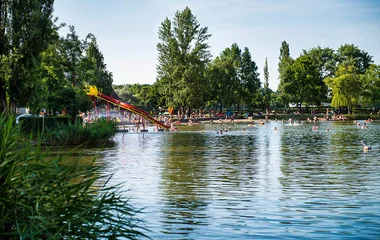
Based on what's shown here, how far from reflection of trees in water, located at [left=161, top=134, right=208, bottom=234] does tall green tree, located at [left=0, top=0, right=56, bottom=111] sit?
37.1 feet

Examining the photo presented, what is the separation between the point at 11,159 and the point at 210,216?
6.80 metres

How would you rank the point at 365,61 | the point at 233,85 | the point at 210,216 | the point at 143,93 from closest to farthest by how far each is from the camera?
1. the point at 210,216
2. the point at 233,85
3. the point at 365,61
4. the point at 143,93

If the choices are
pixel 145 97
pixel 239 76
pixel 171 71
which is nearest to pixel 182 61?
pixel 171 71

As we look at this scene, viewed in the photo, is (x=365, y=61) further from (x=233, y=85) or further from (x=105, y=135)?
(x=105, y=135)

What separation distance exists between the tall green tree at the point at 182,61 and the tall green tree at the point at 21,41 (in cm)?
5230

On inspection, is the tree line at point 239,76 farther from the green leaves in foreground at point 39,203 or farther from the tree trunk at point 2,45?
the green leaves in foreground at point 39,203

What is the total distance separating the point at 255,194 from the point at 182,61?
73047 mm

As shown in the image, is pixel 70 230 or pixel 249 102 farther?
pixel 249 102

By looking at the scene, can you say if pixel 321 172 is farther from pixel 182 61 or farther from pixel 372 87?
pixel 372 87

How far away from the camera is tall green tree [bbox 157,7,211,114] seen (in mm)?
85625

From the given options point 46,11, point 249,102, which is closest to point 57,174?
point 46,11

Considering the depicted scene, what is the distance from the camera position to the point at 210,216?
1265cm

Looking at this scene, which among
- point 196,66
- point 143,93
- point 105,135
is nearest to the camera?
point 105,135

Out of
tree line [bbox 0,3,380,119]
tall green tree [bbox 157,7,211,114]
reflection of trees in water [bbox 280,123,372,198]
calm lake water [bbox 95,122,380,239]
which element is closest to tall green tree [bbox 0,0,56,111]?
tree line [bbox 0,3,380,119]
